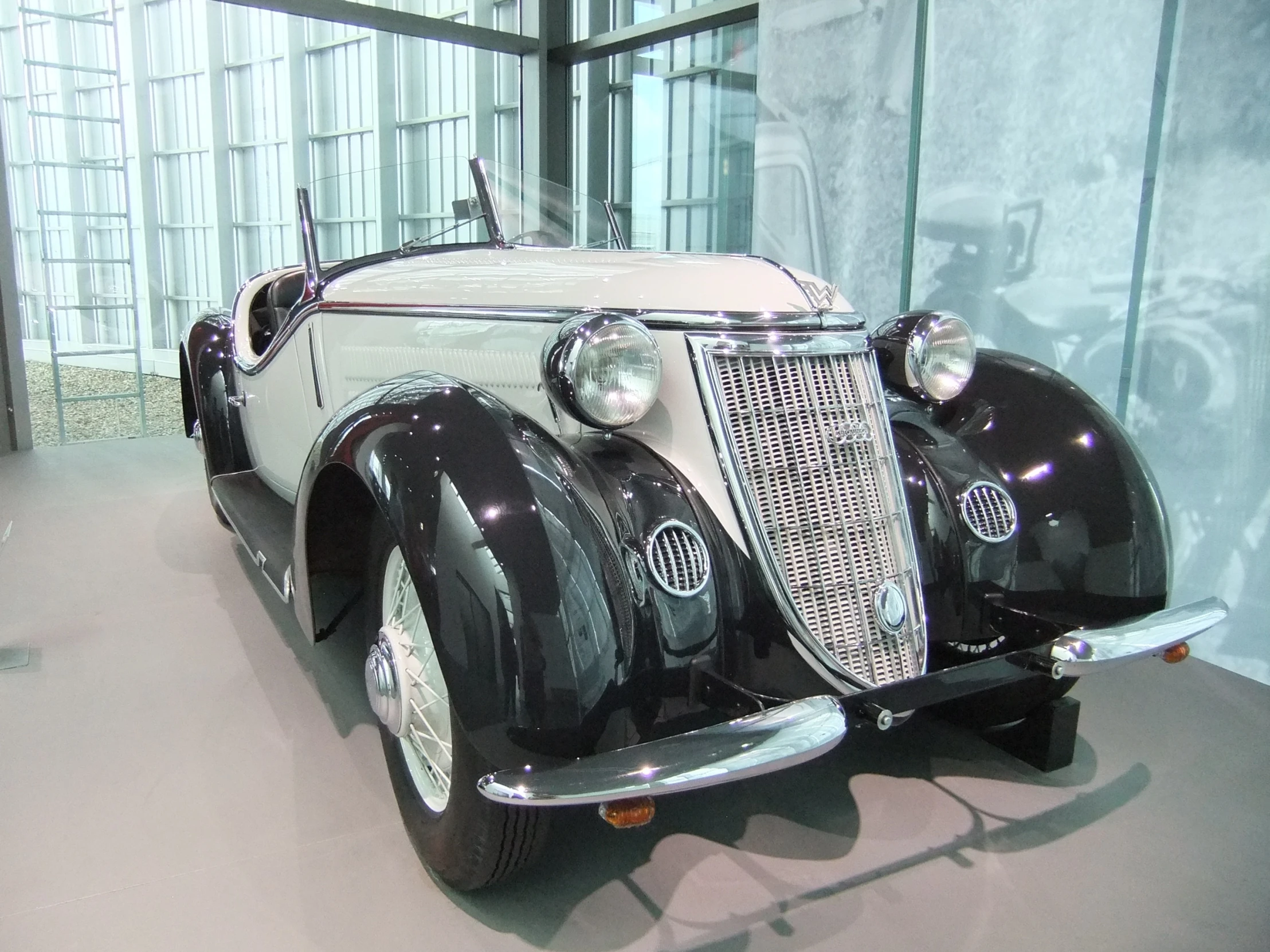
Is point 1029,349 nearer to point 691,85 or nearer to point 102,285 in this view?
point 691,85

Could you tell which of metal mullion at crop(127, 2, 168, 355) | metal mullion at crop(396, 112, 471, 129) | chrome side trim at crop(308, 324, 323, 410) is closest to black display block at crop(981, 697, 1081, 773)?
chrome side trim at crop(308, 324, 323, 410)

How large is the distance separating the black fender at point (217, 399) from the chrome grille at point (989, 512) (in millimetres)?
3123

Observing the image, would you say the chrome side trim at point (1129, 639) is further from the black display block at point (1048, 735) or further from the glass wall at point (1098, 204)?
the glass wall at point (1098, 204)

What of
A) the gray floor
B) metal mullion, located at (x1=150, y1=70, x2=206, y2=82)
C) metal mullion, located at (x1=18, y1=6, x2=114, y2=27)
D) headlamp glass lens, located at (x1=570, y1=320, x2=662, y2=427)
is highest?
metal mullion, located at (x1=18, y1=6, x2=114, y2=27)

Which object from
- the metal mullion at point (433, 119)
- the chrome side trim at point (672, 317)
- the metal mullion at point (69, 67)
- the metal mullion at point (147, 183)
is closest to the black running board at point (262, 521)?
the chrome side trim at point (672, 317)

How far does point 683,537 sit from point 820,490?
1.19ft

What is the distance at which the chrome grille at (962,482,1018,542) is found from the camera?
7.16 feet

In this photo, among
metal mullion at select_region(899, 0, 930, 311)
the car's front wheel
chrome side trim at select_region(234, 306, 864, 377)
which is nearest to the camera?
the car's front wheel

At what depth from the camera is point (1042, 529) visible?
2232 millimetres

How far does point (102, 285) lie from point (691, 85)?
179 inches

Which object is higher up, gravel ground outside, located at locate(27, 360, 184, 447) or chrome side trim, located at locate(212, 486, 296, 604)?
chrome side trim, located at locate(212, 486, 296, 604)

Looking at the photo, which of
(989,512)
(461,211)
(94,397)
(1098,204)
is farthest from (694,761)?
(94,397)

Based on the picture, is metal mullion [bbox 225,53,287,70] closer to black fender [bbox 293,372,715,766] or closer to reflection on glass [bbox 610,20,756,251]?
reflection on glass [bbox 610,20,756,251]

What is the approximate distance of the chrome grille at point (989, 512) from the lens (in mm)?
2182
